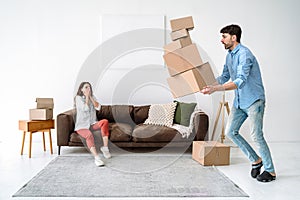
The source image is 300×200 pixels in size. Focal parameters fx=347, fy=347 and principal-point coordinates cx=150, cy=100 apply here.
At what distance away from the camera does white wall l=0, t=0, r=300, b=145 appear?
5289 mm

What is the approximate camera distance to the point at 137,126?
4.70 m

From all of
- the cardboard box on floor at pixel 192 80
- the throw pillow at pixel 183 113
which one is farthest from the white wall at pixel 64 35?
the cardboard box on floor at pixel 192 80

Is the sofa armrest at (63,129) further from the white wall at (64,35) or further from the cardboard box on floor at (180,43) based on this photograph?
the cardboard box on floor at (180,43)

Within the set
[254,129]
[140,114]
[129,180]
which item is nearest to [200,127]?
[140,114]

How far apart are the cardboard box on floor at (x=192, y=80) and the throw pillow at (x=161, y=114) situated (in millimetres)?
1537

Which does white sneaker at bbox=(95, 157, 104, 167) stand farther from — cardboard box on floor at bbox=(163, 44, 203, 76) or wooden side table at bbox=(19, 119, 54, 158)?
cardboard box on floor at bbox=(163, 44, 203, 76)

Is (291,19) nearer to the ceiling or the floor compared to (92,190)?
nearer to the ceiling

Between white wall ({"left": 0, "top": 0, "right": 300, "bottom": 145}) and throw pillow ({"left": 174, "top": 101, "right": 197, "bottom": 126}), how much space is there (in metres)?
0.63

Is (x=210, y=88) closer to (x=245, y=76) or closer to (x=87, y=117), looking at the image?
(x=245, y=76)

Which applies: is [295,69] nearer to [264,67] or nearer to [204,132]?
[264,67]

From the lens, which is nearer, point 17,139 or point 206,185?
point 206,185

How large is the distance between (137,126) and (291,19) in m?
3.03

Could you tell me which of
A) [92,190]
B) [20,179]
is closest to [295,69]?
[92,190]

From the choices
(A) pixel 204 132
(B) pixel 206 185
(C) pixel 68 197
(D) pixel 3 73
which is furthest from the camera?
(D) pixel 3 73
